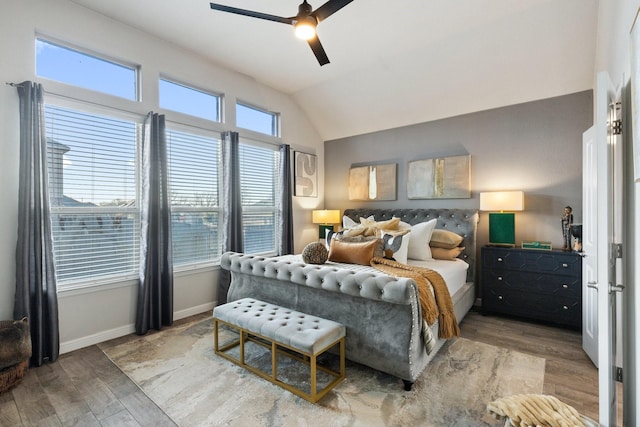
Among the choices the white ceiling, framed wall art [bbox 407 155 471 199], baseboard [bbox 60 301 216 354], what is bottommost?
baseboard [bbox 60 301 216 354]

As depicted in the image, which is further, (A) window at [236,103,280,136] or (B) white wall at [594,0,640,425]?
(A) window at [236,103,280,136]

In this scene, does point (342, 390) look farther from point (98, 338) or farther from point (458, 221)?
point (458, 221)

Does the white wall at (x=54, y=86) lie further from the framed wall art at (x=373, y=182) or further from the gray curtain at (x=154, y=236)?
the framed wall art at (x=373, y=182)

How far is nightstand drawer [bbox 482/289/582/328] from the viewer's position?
10.4ft

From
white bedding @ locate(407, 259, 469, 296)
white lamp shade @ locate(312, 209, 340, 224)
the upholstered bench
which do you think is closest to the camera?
the upholstered bench

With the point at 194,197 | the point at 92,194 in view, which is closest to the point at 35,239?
the point at 92,194

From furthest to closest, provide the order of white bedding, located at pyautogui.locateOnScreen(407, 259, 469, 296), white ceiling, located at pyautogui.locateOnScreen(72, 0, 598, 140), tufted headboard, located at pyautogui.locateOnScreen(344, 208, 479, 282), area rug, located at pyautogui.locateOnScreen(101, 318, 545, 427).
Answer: tufted headboard, located at pyautogui.locateOnScreen(344, 208, 479, 282), white bedding, located at pyautogui.locateOnScreen(407, 259, 469, 296), white ceiling, located at pyautogui.locateOnScreen(72, 0, 598, 140), area rug, located at pyautogui.locateOnScreen(101, 318, 545, 427)

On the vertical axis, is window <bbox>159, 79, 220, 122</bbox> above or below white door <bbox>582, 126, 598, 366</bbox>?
above

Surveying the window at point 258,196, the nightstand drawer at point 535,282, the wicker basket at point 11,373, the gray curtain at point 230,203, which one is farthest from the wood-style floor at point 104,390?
the window at point 258,196

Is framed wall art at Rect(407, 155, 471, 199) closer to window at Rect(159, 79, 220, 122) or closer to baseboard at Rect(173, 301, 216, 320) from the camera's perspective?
window at Rect(159, 79, 220, 122)

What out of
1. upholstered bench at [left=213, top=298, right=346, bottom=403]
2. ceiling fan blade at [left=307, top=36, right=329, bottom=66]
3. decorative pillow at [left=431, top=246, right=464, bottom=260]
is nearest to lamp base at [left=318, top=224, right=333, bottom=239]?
decorative pillow at [left=431, top=246, right=464, bottom=260]

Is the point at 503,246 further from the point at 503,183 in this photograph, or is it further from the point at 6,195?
the point at 6,195

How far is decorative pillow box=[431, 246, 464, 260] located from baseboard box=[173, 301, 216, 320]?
2.97 metres

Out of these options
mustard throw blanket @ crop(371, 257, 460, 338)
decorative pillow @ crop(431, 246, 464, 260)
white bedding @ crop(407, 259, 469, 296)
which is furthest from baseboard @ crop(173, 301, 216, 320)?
decorative pillow @ crop(431, 246, 464, 260)
